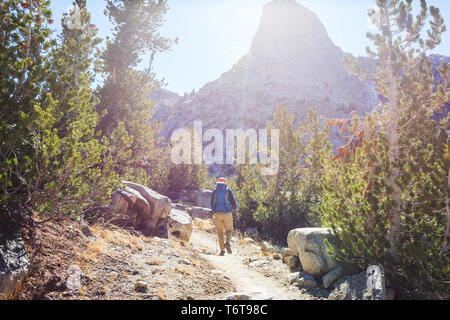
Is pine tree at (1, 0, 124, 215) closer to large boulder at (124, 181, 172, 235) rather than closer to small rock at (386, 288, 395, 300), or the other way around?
large boulder at (124, 181, 172, 235)

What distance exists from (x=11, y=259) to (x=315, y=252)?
527 centimetres

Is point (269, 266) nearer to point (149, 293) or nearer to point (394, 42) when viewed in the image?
point (149, 293)

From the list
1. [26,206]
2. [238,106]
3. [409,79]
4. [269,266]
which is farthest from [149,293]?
[238,106]

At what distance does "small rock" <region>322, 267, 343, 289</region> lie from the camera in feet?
16.6

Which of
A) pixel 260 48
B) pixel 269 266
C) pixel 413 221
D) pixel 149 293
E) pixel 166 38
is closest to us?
pixel 149 293

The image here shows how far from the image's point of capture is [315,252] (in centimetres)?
566

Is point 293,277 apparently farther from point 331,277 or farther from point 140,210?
point 140,210

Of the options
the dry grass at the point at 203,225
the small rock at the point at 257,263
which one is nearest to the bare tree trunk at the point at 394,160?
the small rock at the point at 257,263

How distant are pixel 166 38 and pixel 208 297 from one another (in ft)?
51.2

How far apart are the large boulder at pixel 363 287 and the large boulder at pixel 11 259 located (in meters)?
4.69

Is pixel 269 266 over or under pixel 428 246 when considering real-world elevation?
under

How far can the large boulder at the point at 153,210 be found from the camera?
8.32 meters

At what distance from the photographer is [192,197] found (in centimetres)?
1961

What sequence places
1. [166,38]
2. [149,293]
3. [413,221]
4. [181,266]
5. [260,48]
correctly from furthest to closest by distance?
[260,48], [166,38], [181,266], [413,221], [149,293]
